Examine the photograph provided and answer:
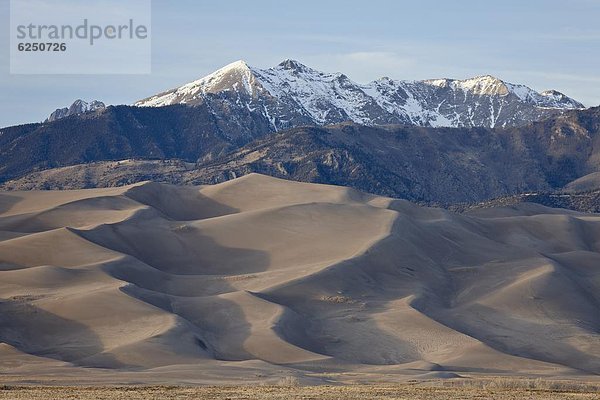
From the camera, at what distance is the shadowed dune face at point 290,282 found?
100812mm

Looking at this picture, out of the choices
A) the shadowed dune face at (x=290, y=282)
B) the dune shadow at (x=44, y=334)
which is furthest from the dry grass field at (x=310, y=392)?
the dune shadow at (x=44, y=334)

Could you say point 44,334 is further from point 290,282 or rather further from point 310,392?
point 310,392

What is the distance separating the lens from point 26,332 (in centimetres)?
10119

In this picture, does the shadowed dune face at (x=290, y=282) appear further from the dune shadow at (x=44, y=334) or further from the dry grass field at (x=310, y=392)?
the dry grass field at (x=310, y=392)

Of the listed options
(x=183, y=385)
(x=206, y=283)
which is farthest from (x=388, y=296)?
(x=183, y=385)

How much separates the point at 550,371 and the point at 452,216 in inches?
2931

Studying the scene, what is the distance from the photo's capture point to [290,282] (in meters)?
124

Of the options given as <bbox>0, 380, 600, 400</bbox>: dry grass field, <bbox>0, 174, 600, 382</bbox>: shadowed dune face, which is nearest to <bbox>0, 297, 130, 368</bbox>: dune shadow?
<bbox>0, 174, 600, 382</bbox>: shadowed dune face

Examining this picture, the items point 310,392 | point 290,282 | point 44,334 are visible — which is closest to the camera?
point 310,392

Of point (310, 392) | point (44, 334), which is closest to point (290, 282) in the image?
point (44, 334)

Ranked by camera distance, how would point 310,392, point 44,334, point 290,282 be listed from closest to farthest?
point 310,392
point 44,334
point 290,282

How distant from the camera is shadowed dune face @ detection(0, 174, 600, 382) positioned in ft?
331

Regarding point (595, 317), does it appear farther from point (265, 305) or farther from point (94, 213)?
point (94, 213)

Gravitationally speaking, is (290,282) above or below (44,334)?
above
